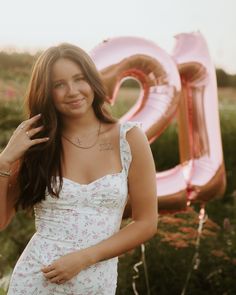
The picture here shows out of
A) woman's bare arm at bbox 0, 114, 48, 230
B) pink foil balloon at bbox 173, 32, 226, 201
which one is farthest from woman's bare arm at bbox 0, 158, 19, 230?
pink foil balloon at bbox 173, 32, 226, 201

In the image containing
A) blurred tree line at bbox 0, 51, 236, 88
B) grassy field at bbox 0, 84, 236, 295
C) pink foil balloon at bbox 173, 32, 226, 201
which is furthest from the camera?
blurred tree line at bbox 0, 51, 236, 88

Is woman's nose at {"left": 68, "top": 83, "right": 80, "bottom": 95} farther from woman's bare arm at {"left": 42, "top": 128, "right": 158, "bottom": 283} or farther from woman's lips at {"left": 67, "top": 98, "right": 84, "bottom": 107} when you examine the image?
woman's bare arm at {"left": 42, "top": 128, "right": 158, "bottom": 283}

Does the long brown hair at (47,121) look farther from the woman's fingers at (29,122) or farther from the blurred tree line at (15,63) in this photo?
the blurred tree line at (15,63)

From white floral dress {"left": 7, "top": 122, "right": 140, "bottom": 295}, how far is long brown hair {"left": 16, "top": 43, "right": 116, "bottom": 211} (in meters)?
0.04

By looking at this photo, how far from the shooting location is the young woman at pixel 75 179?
189 cm

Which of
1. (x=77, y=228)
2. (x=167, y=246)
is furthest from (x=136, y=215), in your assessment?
(x=167, y=246)

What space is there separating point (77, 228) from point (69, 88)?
37 cm

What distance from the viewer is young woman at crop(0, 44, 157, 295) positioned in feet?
6.20

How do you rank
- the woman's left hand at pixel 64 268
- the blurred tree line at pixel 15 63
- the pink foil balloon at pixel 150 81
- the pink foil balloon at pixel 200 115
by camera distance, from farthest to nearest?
the blurred tree line at pixel 15 63 → the pink foil balloon at pixel 200 115 → the pink foil balloon at pixel 150 81 → the woman's left hand at pixel 64 268

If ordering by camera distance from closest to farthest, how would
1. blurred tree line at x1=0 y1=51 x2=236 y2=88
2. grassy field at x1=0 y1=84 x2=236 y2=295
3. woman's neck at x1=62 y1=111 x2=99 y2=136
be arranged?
woman's neck at x1=62 y1=111 x2=99 y2=136
grassy field at x1=0 y1=84 x2=236 y2=295
blurred tree line at x1=0 y1=51 x2=236 y2=88

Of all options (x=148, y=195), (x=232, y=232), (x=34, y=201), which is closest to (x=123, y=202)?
(x=148, y=195)

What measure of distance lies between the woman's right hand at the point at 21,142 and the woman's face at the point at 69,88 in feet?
0.29

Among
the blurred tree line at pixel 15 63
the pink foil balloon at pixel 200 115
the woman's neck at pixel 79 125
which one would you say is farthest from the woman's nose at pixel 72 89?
the blurred tree line at pixel 15 63

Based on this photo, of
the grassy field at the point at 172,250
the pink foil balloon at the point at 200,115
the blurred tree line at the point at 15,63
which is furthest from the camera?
the blurred tree line at the point at 15,63
